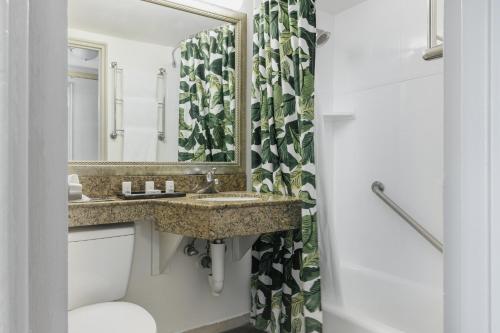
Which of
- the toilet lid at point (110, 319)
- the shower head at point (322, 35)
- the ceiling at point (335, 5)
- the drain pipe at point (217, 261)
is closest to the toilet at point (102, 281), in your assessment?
the toilet lid at point (110, 319)

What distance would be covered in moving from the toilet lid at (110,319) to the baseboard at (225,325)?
2.44 feet

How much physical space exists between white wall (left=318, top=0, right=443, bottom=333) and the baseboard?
0.64 m

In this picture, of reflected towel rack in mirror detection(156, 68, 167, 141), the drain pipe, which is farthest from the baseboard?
reflected towel rack in mirror detection(156, 68, 167, 141)

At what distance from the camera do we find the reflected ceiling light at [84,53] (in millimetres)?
1727

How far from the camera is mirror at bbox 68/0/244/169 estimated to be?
1.76 m

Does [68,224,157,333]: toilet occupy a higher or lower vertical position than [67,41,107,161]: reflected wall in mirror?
lower

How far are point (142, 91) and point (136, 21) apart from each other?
37 centimetres

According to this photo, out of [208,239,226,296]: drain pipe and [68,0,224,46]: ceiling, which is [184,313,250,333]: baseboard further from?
[68,0,224,46]: ceiling

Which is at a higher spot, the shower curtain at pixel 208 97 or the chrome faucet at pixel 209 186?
the shower curtain at pixel 208 97
